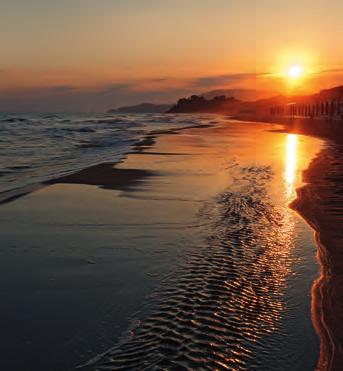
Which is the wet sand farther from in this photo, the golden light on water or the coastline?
the golden light on water

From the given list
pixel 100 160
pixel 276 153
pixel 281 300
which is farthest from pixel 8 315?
pixel 276 153

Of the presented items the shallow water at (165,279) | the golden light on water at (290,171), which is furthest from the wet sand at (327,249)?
the golden light on water at (290,171)

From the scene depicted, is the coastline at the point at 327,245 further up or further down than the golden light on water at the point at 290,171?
further up

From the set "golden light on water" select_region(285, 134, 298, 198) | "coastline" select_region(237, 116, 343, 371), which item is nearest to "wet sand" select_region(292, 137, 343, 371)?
"coastline" select_region(237, 116, 343, 371)

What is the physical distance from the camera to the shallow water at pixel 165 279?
12.1ft

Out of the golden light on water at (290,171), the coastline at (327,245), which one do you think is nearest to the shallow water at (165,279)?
the coastline at (327,245)

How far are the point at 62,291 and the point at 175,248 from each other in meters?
1.79

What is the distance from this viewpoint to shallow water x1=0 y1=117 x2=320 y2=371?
3682 mm

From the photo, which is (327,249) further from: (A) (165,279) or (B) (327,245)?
(A) (165,279)

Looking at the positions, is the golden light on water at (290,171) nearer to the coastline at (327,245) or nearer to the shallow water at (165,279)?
the coastline at (327,245)

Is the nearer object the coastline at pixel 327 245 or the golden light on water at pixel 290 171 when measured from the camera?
the coastline at pixel 327 245

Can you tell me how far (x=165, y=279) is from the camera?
514cm

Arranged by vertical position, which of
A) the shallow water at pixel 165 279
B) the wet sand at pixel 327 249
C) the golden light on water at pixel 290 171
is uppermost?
the shallow water at pixel 165 279

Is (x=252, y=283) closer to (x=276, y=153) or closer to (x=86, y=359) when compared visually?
(x=86, y=359)
